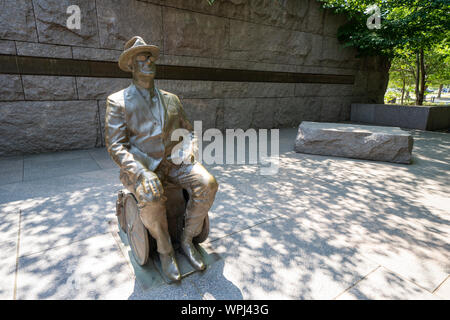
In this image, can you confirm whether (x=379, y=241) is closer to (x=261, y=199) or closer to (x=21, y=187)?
(x=261, y=199)

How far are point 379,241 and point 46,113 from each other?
617 cm

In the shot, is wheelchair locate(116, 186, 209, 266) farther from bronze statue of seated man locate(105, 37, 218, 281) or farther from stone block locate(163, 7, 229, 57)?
stone block locate(163, 7, 229, 57)

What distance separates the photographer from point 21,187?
3.93 meters

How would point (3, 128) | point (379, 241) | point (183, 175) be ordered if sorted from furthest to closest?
1. point (3, 128)
2. point (379, 241)
3. point (183, 175)

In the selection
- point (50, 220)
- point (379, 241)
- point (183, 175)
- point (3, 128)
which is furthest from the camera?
point (3, 128)

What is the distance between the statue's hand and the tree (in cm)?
914

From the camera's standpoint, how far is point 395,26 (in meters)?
8.79

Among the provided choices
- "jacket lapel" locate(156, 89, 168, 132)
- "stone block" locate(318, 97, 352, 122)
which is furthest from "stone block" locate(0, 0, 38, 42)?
"stone block" locate(318, 97, 352, 122)

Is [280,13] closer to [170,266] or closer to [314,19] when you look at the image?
[314,19]

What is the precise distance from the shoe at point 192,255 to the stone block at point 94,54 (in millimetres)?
5054

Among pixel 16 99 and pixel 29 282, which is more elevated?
pixel 16 99

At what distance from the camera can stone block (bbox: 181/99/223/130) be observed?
7.27 m
